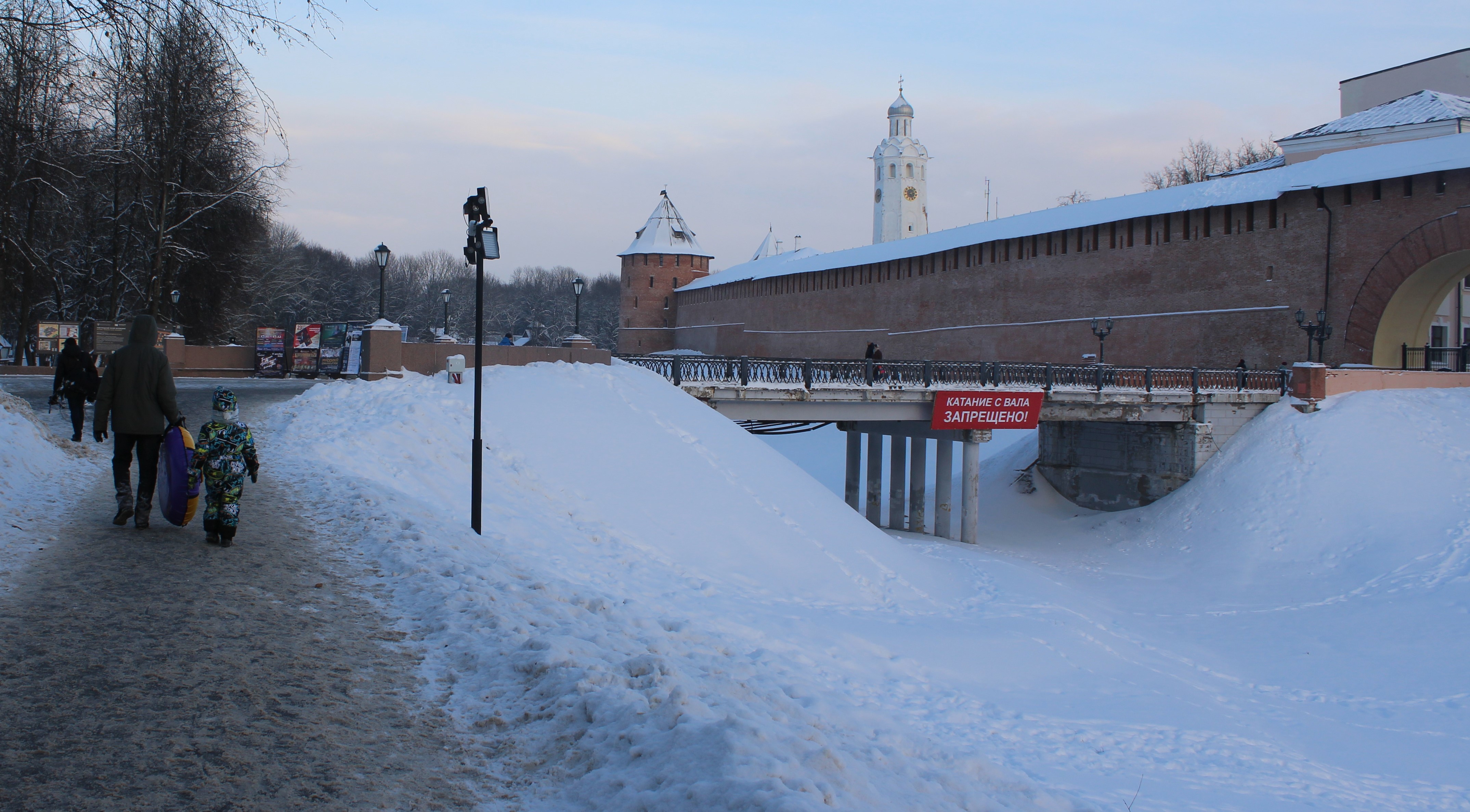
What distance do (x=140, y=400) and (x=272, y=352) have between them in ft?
63.9

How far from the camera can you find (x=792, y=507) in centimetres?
1501

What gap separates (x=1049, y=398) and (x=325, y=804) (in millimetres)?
20812

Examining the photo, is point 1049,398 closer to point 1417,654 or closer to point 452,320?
point 1417,654

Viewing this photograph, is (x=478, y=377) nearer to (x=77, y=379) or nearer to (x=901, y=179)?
(x=77, y=379)

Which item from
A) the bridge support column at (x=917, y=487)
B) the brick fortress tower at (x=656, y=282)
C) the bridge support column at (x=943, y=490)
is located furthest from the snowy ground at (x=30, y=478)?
the brick fortress tower at (x=656, y=282)

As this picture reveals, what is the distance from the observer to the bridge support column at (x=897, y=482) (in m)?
25.6

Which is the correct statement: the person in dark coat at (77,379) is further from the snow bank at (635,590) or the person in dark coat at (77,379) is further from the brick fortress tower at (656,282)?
the brick fortress tower at (656,282)

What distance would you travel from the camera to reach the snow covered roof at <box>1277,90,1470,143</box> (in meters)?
31.8

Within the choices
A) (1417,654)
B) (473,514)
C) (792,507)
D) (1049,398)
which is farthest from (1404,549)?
(473,514)

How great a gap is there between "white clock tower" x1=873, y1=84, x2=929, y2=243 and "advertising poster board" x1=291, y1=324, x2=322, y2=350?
53.4m

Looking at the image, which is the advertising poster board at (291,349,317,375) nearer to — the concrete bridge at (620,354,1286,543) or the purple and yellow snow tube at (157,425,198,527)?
the concrete bridge at (620,354,1286,543)

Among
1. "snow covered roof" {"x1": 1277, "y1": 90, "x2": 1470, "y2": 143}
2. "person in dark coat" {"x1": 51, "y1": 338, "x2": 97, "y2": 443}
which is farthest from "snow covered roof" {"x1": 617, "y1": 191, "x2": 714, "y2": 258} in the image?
"person in dark coat" {"x1": 51, "y1": 338, "x2": 97, "y2": 443}

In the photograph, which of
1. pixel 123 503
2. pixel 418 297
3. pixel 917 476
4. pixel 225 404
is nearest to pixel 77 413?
pixel 123 503

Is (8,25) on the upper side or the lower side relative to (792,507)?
upper
